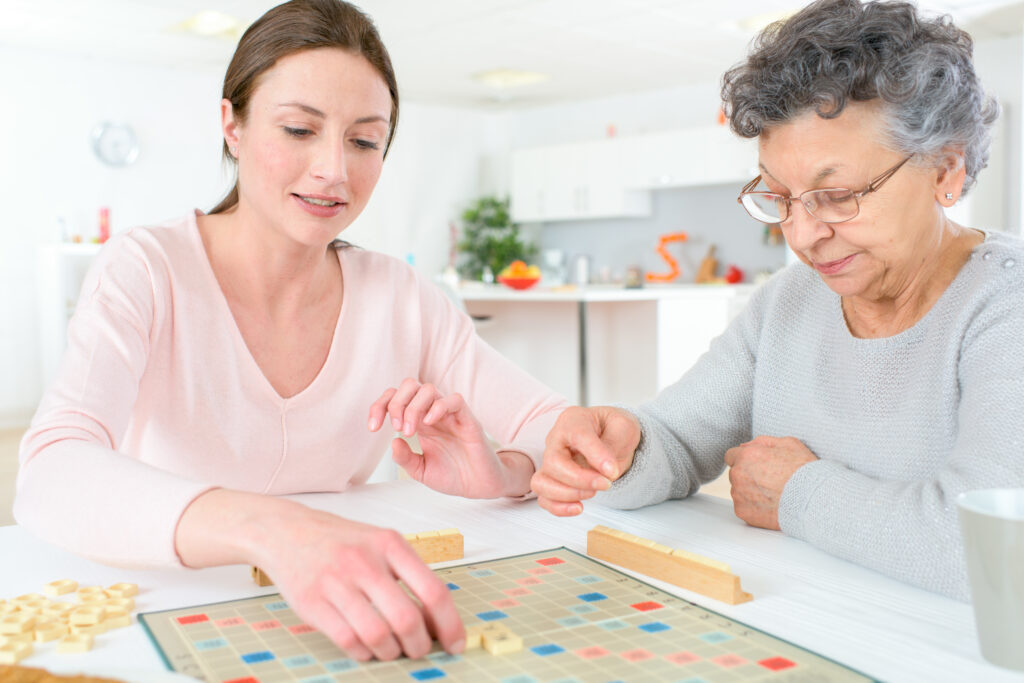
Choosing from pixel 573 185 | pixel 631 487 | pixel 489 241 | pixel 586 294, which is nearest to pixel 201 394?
pixel 631 487

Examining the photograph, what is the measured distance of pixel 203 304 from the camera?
1310 millimetres

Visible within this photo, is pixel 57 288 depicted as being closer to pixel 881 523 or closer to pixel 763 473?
pixel 763 473

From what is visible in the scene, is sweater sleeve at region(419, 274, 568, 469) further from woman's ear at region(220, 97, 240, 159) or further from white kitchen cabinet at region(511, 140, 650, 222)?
white kitchen cabinet at region(511, 140, 650, 222)

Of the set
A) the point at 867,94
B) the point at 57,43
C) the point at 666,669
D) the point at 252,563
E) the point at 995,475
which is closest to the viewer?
the point at 666,669

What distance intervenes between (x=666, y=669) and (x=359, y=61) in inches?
38.0

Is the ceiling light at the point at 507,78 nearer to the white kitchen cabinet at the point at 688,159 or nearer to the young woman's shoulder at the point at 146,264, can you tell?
the white kitchen cabinet at the point at 688,159

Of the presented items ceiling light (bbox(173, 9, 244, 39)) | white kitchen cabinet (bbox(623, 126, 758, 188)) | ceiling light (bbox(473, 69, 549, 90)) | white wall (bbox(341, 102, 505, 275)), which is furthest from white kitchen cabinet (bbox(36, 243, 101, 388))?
white kitchen cabinet (bbox(623, 126, 758, 188))

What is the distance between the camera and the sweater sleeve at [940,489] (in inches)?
33.9

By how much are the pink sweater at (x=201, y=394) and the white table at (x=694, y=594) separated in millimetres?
56

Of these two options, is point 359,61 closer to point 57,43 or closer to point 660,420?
point 660,420

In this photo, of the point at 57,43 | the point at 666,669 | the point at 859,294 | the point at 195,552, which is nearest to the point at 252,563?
the point at 195,552

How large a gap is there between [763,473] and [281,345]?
2.35 feet

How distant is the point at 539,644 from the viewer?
0.69 metres

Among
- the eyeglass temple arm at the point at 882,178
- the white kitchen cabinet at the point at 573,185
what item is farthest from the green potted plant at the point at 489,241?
the eyeglass temple arm at the point at 882,178
